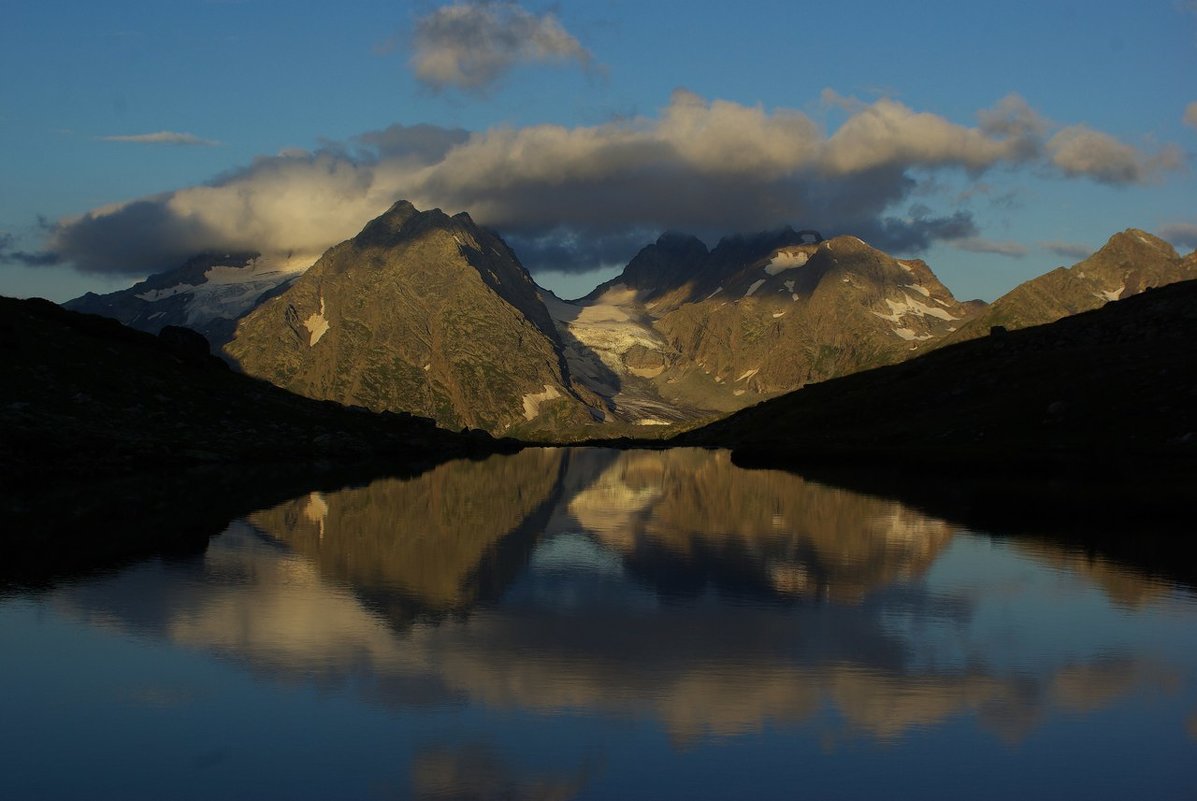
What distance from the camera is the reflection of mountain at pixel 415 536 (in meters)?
47.3

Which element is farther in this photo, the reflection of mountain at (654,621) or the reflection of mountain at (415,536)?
the reflection of mountain at (415,536)

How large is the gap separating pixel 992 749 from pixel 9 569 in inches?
1565

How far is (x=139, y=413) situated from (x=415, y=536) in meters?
72.8

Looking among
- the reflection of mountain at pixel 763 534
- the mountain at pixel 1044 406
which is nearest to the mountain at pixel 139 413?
the reflection of mountain at pixel 763 534

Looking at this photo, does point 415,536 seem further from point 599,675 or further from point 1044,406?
point 1044,406

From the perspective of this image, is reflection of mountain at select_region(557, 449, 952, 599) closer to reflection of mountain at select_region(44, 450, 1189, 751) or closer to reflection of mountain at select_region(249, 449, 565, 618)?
reflection of mountain at select_region(44, 450, 1189, 751)

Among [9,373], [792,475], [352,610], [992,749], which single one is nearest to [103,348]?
[9,373]

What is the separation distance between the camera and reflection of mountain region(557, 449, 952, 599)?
5238 cm

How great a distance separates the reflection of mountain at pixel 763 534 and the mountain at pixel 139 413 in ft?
131

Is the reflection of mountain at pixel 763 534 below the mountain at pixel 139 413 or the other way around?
below

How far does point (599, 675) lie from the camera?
3312 centimetres

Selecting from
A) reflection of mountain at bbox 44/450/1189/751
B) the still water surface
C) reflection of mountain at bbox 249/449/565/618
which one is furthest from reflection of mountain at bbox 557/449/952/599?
reflection of mountain at bbox 249/449/565/618

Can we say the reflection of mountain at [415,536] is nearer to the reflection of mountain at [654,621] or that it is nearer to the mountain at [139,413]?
the reflection of mountain at [654,621]

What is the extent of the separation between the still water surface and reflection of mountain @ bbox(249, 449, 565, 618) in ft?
1.49
